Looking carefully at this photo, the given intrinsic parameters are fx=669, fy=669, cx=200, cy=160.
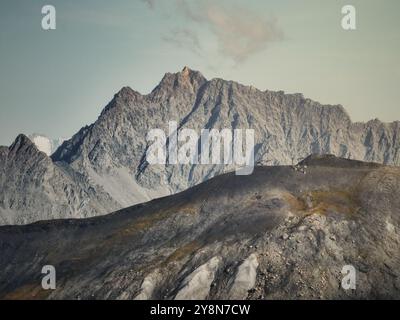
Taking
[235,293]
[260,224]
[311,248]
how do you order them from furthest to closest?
1. [260,224]
2. [311,248]
3. [235,293]

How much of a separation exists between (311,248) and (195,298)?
35.1 meters

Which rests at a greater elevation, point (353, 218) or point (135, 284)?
point (353, 218)

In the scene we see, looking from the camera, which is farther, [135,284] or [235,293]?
[135,284]

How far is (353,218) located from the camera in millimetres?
193375

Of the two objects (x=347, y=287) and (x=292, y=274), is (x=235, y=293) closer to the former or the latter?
(x=292, y=274)
